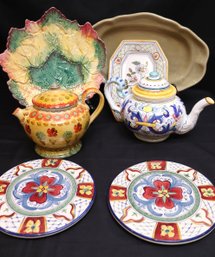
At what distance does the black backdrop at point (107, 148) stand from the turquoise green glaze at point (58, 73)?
0.18m

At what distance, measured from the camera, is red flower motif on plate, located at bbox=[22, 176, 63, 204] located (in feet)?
2.51

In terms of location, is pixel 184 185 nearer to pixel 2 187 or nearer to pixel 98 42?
pixel 2 187

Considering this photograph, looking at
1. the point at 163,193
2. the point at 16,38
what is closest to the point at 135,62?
the point at 16,38

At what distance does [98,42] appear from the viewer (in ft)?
3.63

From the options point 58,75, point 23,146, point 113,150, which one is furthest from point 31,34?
point 113,150

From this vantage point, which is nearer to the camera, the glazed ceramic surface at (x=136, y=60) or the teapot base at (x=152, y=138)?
the teapot base at (x=152, y=138)

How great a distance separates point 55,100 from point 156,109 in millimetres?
312

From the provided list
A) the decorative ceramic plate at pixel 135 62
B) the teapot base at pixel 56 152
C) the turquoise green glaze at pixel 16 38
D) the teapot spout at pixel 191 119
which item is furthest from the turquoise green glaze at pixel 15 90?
the teapot spout at pixel 191 119

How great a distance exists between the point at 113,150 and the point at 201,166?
28cm

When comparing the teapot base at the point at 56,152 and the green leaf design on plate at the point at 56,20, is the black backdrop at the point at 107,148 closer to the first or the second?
the teapot base at the point at 56,152

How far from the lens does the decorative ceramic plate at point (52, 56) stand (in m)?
1.08

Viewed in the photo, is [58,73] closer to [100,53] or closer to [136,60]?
[100,53]

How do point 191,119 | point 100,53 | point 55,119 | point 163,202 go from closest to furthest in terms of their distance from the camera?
1. point 163,202
2. point 55,119
3. point 191,119
4. point 100,53

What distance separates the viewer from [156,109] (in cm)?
96
